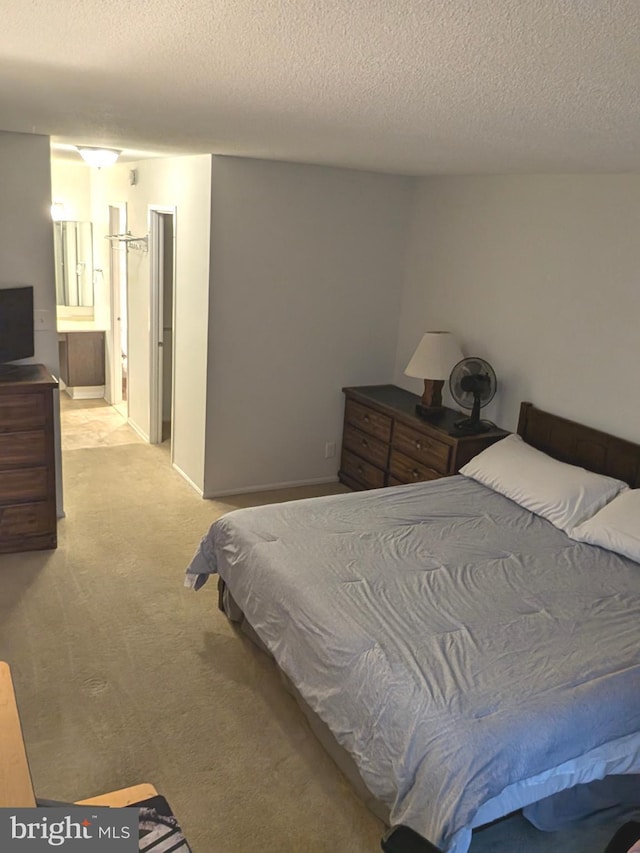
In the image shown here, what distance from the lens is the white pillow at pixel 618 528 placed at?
3141mm

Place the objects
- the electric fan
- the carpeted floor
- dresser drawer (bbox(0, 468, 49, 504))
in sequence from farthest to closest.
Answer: the electric fan, dresser drawer (bbox(0, 468, 49, 504)), the carpeted floor

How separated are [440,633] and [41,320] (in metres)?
3.11

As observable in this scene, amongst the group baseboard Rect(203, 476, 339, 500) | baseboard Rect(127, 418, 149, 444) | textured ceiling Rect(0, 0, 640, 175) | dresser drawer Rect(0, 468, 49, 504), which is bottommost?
baseboard Rect(203, 476, 339, 500)

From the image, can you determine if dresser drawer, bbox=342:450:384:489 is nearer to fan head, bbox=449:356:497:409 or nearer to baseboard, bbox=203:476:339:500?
baseboard, bbox=203:476:339:500

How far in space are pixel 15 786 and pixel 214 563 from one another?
6.08 ft

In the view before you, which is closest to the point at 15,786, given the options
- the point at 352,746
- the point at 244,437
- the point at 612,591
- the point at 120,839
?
the point at 120,839

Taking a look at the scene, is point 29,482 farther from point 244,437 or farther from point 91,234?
point 91,234

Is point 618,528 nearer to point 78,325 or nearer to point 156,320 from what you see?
point 156,320

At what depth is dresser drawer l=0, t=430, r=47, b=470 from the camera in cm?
383

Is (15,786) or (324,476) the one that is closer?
(15,786)

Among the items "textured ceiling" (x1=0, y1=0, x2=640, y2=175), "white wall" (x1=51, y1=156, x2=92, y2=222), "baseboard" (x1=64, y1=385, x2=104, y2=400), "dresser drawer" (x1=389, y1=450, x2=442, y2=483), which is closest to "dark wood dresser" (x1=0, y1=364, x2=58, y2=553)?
"textured ceiling" (x1=0, y1=0, x2=640, y2=175)

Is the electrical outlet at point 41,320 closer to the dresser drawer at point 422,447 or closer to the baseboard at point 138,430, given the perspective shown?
the baseboard at point 138,430

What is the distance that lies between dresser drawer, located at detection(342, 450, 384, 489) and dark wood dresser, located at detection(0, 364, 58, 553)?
214 centimetres

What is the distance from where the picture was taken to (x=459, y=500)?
372 cm
